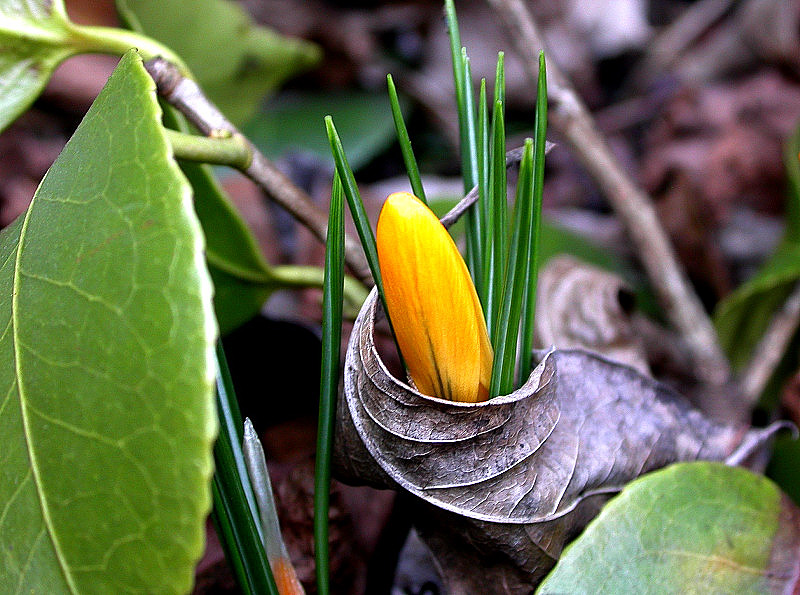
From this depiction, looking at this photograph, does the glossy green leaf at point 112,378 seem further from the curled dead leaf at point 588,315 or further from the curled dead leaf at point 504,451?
the curled dead leaf at point 588,315

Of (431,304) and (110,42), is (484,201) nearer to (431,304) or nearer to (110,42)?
(431,304)

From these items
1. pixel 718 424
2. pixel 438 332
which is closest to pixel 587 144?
pixel 718 424

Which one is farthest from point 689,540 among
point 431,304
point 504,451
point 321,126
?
point 321,126

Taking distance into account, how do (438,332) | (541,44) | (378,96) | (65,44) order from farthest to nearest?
(378,96)
(541,44)
(65,44)
(438,332)

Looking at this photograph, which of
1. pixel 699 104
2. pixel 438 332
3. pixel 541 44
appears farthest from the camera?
pixel 699 104

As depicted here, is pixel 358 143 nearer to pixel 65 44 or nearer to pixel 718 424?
pixel 65 44

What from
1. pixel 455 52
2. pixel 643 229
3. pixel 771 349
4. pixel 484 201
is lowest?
pixel 771 349
